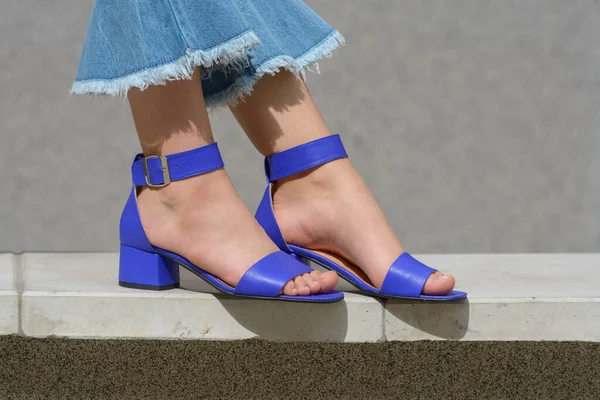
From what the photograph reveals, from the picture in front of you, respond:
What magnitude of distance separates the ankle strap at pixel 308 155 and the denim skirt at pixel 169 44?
→ 0.33 feet

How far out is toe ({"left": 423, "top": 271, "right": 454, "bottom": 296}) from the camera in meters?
0.82

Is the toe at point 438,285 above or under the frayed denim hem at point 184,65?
under

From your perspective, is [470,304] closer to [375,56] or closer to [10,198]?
[375,56]

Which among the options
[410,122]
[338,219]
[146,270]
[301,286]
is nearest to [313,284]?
[301,286]

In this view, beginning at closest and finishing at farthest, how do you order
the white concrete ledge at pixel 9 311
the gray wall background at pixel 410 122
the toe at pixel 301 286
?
1. the toe at pixel 301 286
2. the white concrete ledge at pixel 9 311
3. the gray wall background at pixel 410 122

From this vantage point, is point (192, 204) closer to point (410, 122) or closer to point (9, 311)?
point (9, 311)

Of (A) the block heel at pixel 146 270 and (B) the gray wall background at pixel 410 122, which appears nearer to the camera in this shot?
(A) the block heel at pixel 146 270

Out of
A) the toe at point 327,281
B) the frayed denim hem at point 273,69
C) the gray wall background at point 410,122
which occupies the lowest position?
the gray wall background at point 410,122

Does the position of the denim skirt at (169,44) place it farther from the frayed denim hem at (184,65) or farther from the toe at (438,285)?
the toe at (438,285)

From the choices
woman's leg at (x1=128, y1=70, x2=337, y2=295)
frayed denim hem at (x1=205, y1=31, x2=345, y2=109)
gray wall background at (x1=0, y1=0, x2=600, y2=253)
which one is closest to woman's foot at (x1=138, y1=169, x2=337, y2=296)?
woman's leg at (x1=128, y1=70, x2=337, y2=295)

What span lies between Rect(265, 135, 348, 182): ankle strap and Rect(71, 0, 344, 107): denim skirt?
100 mm

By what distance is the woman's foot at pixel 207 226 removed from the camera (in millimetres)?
866

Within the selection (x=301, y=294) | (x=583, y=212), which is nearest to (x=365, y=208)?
(x=301, y=294)

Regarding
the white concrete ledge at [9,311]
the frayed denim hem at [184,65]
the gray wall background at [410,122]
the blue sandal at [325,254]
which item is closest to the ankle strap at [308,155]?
the blue sandal at [325,254]
